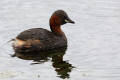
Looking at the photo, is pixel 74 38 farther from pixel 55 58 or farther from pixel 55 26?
pixel 55 58

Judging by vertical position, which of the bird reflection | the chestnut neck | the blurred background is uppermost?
the chestnut neck

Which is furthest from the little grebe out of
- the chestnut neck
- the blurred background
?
the blurred background

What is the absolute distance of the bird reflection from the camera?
1278 cm

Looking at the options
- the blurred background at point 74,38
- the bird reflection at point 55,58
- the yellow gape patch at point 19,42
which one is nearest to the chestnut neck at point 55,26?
the blurred background at point 74,38

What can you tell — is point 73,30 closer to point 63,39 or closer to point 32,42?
point 63,39

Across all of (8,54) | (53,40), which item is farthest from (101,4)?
(8,54)

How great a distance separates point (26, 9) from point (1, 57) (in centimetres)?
396

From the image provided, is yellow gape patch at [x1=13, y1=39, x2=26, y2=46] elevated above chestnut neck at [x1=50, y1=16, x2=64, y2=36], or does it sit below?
below

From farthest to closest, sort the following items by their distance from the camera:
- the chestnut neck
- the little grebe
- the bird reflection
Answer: the chestnut neck < the little grebe < the bird reflection

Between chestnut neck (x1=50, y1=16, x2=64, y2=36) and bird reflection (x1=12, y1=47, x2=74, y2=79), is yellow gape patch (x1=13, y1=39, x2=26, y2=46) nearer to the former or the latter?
bird reflection (x1=12, y1=47, x2=74, y2=79)

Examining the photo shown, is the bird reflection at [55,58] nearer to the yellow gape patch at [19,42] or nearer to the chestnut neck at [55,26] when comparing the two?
the yellow gape patch at [19,42]

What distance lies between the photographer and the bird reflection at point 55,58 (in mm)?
12776

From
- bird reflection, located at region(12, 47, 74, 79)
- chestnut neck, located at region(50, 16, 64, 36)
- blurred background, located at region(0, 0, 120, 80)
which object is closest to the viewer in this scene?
blurred background, located at region(0, 0, 120, 80)

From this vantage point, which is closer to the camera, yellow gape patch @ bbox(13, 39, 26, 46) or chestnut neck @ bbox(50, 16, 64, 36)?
yellow gape patch @ bbox(13, 39, 26, 46)
